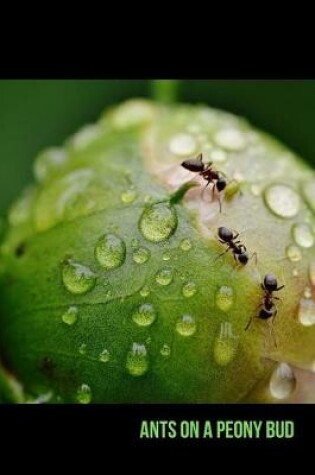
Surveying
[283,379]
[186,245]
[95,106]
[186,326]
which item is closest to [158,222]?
[186,245]

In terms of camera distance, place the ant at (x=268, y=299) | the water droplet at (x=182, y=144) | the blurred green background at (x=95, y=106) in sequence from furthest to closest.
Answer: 1. the blurred green background at (x=95, y=106)
2. the water droplet at (x=182, y=144)
3. the ant at (x=268, y=299)

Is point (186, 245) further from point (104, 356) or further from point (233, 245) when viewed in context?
point (104, 356)

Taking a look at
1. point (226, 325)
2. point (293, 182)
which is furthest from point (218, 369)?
point (293, 182)

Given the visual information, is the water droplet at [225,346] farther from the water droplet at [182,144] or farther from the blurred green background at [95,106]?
the blurred green background at [95,106]

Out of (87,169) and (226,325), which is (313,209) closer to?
(226,325)

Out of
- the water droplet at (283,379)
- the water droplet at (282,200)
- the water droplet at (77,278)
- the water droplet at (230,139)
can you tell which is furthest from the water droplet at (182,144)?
the water droplet at (283,379)

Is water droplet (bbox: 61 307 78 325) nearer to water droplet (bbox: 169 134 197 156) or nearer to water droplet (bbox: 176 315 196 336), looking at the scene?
water droplet (bbox: 176 315 196 336)
